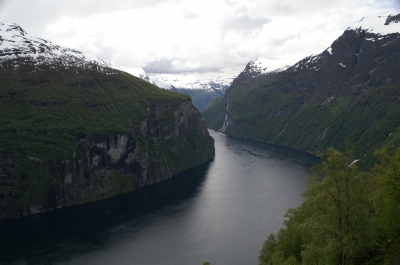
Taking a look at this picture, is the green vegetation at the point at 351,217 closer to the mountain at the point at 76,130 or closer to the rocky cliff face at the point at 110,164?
the rocky cliff face at the point at 110,164

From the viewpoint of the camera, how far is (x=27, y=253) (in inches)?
2699

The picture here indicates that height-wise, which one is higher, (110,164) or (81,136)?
(81,136)

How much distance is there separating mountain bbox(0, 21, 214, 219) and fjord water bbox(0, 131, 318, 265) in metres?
7.21

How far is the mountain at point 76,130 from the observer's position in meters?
94.6

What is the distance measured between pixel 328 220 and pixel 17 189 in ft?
277

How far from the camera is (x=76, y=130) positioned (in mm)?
108375

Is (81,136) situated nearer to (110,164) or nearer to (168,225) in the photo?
(110,164)

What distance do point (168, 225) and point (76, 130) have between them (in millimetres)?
45330

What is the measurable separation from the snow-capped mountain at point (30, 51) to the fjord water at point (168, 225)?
5996 cm

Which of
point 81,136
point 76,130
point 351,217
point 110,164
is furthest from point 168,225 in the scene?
point 351,217

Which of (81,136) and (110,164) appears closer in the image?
(81,136)

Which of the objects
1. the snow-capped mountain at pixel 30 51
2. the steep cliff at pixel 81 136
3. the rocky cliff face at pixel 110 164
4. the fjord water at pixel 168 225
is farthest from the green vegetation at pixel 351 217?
the snow-capped mountain at pixel 30 51

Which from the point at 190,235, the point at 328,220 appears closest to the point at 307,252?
the point at 328,220

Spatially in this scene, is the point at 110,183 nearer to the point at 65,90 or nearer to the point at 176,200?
the point at 176,200
